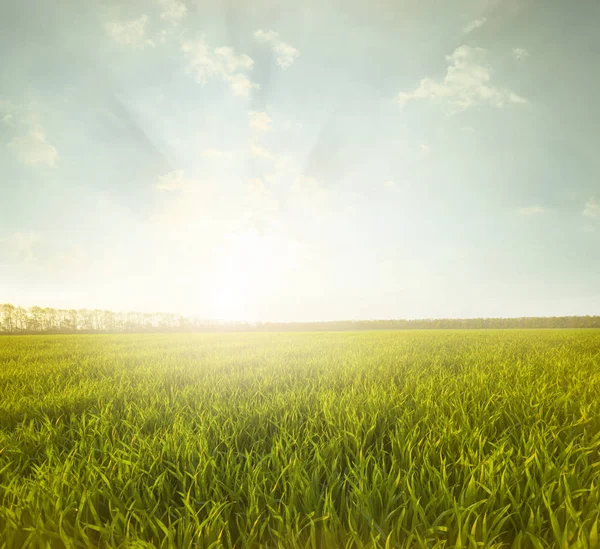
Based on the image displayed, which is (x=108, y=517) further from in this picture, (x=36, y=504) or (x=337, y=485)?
(x=337, y=485)

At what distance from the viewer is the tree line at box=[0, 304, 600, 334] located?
59719 millimetres

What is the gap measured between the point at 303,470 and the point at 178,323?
A: 103 metres

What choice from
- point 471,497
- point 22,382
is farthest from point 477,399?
point 22,382

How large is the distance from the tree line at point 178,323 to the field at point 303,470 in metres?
53.6

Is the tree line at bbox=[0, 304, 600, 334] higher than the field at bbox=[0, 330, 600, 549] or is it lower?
lower

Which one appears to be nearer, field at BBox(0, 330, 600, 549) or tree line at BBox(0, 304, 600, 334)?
field at BBox(0, 330, 600, 549)

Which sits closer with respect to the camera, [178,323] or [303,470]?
[303,470]

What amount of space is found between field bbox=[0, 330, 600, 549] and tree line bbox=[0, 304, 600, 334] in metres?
53.6

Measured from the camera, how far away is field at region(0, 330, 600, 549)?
4.64ft

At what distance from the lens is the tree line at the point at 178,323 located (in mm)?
59719

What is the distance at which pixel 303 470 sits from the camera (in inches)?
71.2

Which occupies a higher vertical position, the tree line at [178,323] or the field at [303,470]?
the field at [303,470]

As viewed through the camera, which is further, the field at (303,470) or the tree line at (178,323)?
the tree line at (178,323)

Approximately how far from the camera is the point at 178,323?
3760 inches
